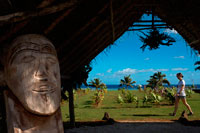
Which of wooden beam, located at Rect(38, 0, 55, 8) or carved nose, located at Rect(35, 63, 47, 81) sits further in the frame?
wooden beam, located at Rect(38, 0, 55, 8)

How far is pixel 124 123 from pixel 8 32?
4782 mm

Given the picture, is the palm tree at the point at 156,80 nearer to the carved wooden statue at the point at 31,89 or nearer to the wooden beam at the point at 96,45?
the wooden beam at the point at 96,45

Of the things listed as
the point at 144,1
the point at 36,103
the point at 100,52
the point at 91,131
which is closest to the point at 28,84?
the point at 36,103

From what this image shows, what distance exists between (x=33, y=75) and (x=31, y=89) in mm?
159

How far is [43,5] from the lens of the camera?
7.93 feet

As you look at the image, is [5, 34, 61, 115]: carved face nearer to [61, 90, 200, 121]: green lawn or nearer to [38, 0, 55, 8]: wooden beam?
[38, 0, 55, 8]: wooden beam

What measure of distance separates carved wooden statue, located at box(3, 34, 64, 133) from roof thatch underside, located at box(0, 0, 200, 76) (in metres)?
0.30

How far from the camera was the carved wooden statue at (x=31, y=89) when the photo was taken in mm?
2098

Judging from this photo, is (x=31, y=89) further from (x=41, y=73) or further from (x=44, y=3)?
(x=44, y=3)

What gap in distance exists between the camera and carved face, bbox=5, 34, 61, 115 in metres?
2.12

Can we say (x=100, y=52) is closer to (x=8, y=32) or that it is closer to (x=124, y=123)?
(x=124, y=123)

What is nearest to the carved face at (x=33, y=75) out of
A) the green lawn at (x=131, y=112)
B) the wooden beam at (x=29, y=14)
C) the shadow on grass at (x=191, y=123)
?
the wooden beam at (x=29, y=14)

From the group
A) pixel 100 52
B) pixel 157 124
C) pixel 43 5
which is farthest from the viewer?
pixel 157 124

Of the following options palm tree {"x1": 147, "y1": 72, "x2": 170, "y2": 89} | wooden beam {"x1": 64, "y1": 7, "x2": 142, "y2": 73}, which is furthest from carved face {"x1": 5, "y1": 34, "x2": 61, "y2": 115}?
palm tree {"x1": 147, "y1": 72, "x2": 170, "y2": 89}
